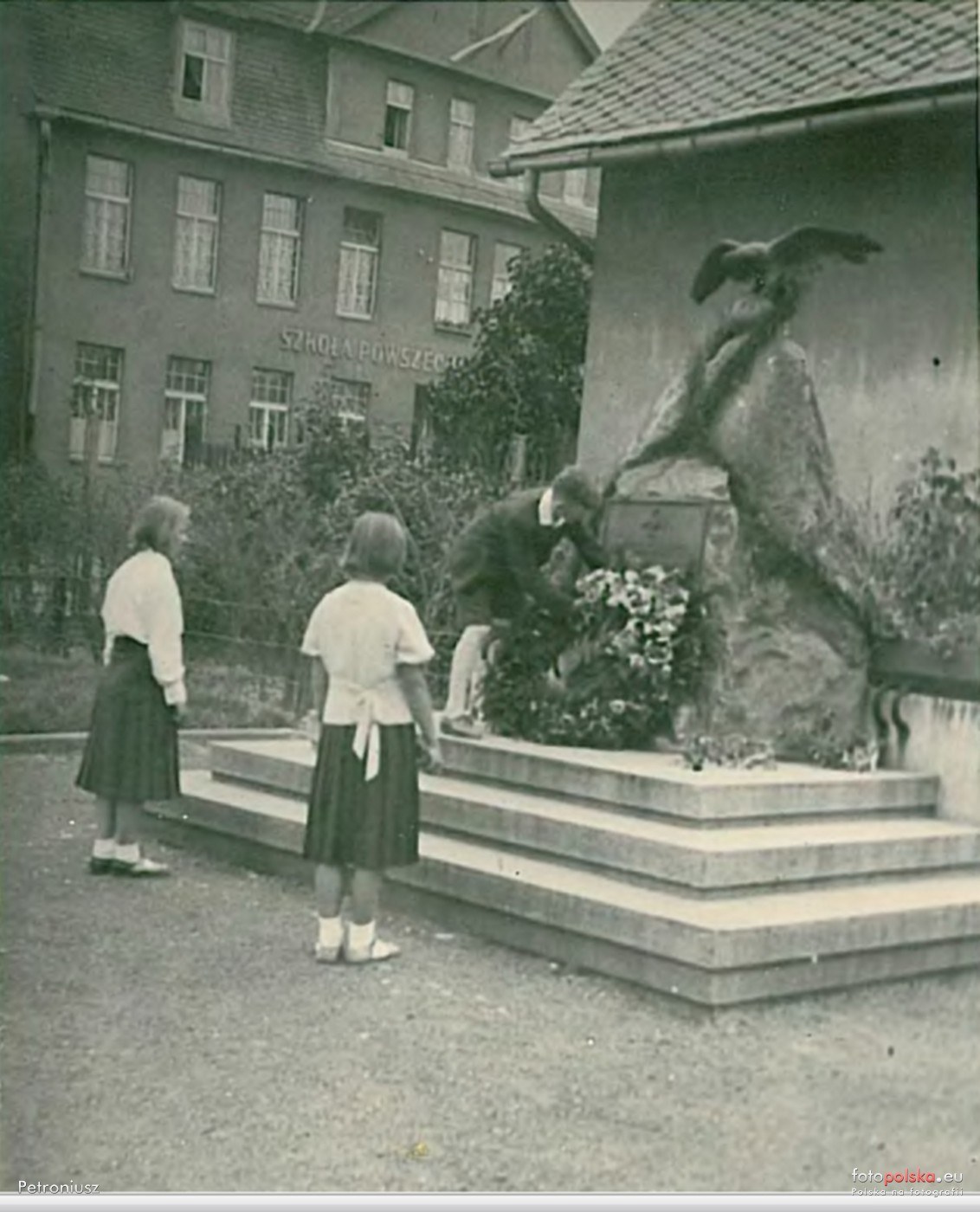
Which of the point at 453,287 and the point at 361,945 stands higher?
the point at 453,287

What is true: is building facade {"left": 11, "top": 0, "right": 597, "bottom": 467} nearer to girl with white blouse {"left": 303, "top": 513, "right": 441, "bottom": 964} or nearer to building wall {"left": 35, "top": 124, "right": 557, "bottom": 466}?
building wall {"left": 35, "top": 124, "right": 557, "bottom": 466}

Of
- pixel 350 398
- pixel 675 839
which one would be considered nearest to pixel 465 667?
pixel 350 398

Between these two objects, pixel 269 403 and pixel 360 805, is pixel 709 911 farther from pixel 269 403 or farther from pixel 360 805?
pixel 269 403

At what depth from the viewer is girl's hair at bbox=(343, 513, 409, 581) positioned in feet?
19.2

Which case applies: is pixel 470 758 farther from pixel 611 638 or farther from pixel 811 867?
pixel 811 867

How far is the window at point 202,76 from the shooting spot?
18.5ft

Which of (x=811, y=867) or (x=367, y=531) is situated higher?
(x=367, y=531)

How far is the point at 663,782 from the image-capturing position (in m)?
6.58

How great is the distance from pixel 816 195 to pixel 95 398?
16.9 ft

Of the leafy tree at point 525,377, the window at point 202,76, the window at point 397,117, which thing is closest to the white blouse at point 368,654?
the leafy tree at point 525,377

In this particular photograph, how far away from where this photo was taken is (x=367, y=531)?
19.2 feet

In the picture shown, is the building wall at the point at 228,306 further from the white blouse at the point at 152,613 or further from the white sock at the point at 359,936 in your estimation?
the white sock at the point at 359,936

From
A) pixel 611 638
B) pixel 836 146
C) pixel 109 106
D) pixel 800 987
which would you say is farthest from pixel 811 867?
pixel 836 146

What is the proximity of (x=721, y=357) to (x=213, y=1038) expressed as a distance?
4480 millimetres
